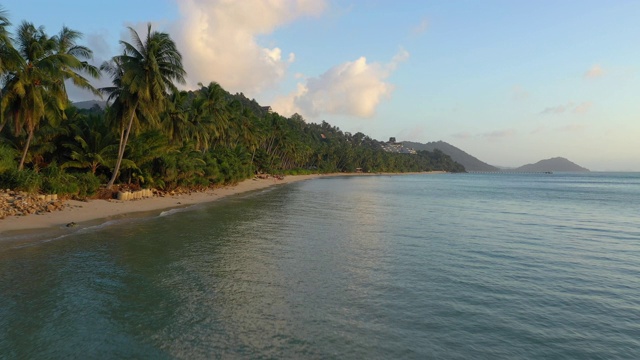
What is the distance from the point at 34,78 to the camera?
23.0 metres

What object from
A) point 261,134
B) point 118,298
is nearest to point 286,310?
point 118,298

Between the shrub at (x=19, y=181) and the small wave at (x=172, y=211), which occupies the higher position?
the shrub at (x=19, y=181)

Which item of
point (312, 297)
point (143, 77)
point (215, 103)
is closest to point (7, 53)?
point (143, 77)

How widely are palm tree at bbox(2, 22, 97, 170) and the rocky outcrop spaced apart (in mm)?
4772

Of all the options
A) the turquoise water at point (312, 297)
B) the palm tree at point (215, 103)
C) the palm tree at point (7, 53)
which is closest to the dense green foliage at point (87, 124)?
the palm tree at point (7, 53)

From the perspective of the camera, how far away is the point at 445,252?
1587 centimetres

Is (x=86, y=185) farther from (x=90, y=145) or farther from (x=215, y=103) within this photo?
(x=215, y=103)

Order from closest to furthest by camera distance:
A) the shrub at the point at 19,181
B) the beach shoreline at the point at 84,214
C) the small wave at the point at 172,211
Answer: the beach shoreline at the point at 84,214 < the shrub at the point at 19,181 < the small wave at the point at 172,211

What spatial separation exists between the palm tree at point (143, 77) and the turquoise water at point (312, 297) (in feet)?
43.6

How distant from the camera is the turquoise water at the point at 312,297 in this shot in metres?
7.30

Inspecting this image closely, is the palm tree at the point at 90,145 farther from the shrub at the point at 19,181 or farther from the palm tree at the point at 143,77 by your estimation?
the shrub at the point at 19,181

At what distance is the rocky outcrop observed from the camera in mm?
19125

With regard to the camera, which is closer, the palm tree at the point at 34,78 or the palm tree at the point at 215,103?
the palm tree at the point at 34,78

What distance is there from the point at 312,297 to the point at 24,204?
18367 millimetres
